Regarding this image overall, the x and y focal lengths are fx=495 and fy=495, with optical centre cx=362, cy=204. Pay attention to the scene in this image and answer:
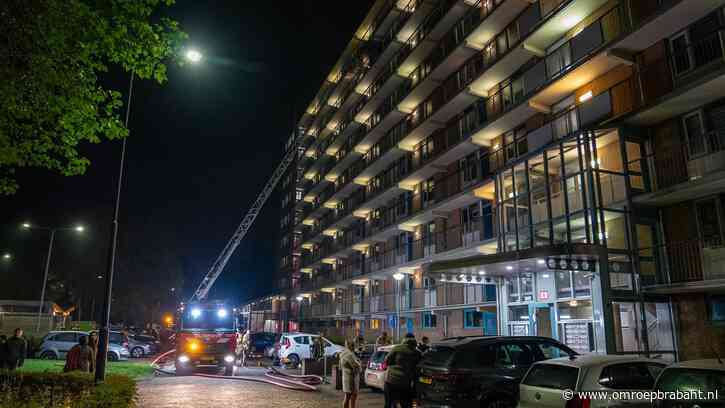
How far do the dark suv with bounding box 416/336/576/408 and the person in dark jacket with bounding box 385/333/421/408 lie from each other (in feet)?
0.95

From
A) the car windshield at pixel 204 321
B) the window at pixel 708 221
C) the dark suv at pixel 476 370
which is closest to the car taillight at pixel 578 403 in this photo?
the dark suv at pixel 476 370

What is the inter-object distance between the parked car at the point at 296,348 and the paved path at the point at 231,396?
25.1 ft

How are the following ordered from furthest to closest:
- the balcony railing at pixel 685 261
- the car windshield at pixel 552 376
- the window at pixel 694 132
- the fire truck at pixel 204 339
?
the fire truck at pixel 204 339 → the window at pixel 694 132 → the balcony railing at pixel 685 261 → the car windshield at pixel 552 376

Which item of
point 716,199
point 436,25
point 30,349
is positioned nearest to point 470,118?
point 436,25

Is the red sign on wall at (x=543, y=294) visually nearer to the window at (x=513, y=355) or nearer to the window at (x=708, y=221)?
the window at (x=708, y=221)

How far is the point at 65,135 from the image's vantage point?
987 cm

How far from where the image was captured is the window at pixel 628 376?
779 cm

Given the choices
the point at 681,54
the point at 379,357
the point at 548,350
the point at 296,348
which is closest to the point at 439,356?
the point at 548,350

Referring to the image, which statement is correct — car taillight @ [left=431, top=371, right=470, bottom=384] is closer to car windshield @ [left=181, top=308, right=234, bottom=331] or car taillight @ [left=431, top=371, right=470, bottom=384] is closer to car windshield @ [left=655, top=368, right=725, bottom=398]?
car windshield @ [left=655, top=368, right=725, bottom=398]

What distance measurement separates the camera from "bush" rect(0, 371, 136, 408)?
7919 millimetres

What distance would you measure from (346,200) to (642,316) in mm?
36962

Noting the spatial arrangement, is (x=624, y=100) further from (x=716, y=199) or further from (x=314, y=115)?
(x=314, y=115)

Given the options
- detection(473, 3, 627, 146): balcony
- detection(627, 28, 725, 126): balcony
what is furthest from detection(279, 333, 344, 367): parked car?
detection(627, 28, 725, 126): balcony

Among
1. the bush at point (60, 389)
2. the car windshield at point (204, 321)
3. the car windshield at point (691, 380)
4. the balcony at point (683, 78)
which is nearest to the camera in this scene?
the car windshield at point (691, 380)
